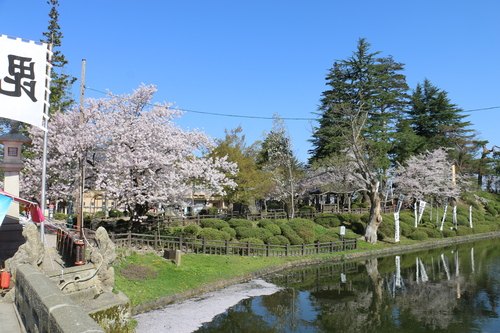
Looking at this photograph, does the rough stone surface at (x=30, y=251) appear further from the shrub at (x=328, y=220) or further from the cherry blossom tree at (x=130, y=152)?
the shrub at (x=328, y=220)

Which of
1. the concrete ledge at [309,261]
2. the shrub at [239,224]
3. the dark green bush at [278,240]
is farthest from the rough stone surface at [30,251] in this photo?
the shrub at [239,224]

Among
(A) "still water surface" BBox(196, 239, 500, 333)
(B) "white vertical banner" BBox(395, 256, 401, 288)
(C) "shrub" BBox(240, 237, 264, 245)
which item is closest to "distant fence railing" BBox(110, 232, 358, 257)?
(C) "shrub" BBox(240, 237, 264, 245)

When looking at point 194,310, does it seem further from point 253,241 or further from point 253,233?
point 253,233

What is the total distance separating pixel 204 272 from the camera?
18.9m

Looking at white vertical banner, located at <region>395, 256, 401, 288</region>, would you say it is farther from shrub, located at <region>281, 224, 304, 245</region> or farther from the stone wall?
the stone wall

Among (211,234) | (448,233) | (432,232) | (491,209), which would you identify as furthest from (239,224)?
(491,209)

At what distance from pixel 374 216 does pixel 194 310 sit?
74.8 ft

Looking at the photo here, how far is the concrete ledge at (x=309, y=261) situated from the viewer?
14667 millimetres

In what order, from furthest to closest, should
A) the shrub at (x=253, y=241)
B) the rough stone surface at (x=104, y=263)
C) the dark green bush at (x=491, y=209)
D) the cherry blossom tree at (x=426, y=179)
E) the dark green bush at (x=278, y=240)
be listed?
the dark green bush at (x=491, y=209) → the cherry blossom tree at (x=426, y=179) → the dark green bush at (x=278, y=240) → the shrub at (x=253, y=241) → the rough stone surface at (x=104, y=263)

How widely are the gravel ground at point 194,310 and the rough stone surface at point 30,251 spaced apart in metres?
3.81

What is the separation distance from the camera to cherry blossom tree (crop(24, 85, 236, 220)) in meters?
20.5

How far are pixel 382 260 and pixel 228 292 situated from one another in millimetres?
15288

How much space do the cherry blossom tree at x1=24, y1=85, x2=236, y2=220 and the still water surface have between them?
837 centimetres

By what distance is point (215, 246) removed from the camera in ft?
74.8
